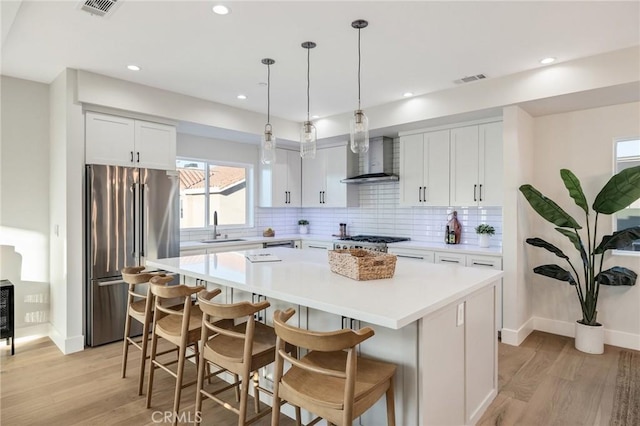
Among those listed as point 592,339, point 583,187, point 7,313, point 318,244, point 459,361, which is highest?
point 583,187

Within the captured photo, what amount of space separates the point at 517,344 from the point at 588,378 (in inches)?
30.2

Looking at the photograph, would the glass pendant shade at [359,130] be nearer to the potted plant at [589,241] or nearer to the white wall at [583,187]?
the potted plant at [589,241]

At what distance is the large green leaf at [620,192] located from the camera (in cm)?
322

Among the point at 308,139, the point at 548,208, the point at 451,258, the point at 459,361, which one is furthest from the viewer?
the point at 451,258

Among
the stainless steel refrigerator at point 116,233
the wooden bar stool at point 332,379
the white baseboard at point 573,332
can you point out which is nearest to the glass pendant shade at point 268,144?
the wooden bar stool at point 332,379

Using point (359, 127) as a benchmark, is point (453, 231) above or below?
below

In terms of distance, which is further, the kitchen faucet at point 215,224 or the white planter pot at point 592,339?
the kitchen faucet at point 215,224

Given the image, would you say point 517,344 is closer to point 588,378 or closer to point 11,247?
point 588,378

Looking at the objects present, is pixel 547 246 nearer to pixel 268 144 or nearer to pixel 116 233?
pixel 268 144

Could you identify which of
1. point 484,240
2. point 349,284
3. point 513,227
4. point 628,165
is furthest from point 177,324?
point 628,165

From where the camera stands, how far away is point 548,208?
11.9 feet

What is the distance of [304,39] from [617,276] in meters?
3.57

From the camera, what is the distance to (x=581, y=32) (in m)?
2.82

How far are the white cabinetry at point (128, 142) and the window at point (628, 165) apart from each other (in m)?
4.83
